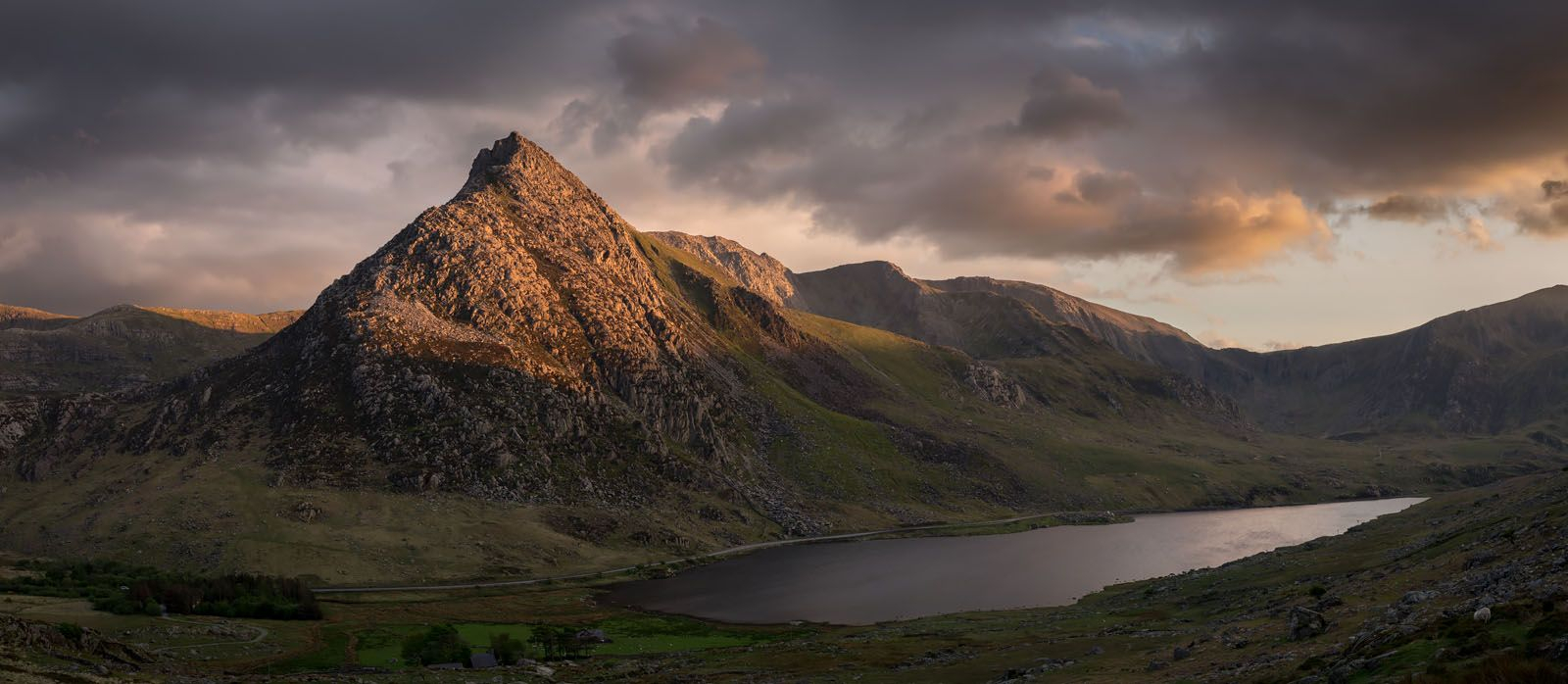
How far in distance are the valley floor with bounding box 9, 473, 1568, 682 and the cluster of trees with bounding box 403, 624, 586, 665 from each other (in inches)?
153

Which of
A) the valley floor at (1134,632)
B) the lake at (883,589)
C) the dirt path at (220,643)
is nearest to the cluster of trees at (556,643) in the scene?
the valley floor at (1134,632)

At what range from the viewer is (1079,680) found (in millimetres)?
56938

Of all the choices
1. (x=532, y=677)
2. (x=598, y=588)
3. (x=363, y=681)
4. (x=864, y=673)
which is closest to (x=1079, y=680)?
(x=864, y=673)

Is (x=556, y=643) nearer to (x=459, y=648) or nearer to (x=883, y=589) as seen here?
(x=459, y=648)

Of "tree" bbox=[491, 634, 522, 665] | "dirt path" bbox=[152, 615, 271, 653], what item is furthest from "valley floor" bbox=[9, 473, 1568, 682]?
"tree" bbox=[491, 634, 522, 665]

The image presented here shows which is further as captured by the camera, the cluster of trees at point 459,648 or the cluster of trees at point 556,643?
the cluster of trees at point 556,643

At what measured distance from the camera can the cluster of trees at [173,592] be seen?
120 metres

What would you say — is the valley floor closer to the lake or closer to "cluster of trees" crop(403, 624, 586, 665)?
"cluster of trees" crop(403, 624, 586, 665)

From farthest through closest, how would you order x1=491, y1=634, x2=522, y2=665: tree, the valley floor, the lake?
the lake → x1=491, y1=634, x2=522, y2=665: tree → the valley floor

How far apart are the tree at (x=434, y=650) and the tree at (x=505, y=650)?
10.5 ft

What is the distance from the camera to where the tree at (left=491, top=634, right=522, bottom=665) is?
101375mm

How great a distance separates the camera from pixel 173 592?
125 m

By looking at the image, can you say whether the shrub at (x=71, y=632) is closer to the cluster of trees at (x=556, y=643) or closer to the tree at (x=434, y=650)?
the tree at (x=434, y=650)

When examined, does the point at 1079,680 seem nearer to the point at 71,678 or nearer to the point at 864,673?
the point at 864,673
